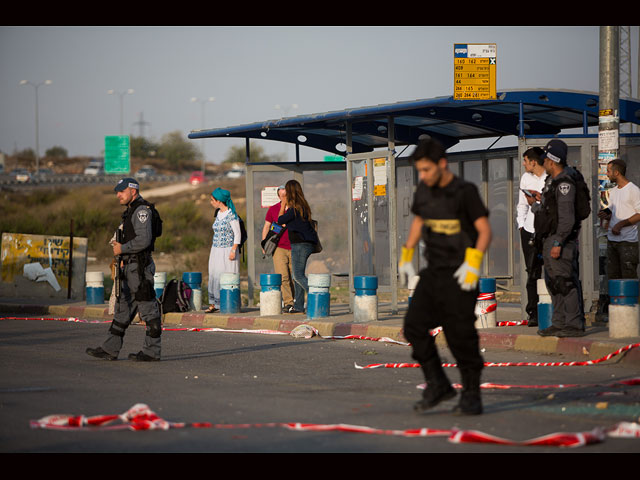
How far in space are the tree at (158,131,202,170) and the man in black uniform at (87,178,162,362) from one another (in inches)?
4475

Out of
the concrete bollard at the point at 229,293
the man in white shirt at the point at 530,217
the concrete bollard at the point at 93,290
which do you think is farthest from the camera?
the concrete bollard at the point at 93,290

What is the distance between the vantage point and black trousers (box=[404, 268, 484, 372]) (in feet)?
23.0

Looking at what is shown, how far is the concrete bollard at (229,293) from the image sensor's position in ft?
51.4

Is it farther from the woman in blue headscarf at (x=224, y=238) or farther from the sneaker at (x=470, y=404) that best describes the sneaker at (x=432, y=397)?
the woman in blue headscarf at (x=224, y=238)

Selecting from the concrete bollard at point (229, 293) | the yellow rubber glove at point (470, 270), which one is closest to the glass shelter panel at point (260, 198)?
the concrete bollard at point (229, 293)

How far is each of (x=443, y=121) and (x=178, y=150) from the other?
114385 millimetres

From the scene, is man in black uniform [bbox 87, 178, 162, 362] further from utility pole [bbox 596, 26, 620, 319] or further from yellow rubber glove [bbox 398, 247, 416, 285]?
utility pole [bbox 596, 26, 620, 319]

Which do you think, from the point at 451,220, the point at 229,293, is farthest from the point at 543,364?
the point at 229,293

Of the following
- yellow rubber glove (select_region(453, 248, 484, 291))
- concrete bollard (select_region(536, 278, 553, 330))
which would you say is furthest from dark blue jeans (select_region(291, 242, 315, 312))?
yellow rubber glove (select_region(453, 248, 484, 291))

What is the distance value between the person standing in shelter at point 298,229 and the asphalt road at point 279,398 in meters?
2.76

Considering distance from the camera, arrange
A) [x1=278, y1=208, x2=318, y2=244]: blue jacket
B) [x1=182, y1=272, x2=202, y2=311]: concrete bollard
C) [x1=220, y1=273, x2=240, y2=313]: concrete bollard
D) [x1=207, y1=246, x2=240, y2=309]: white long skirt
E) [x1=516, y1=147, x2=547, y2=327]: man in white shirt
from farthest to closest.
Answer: [x1=182, y1=272, x2=202, y2=311]: concrete bollard
[x1=207, y1=246, x2=240, y2=309]: white long skirt
[x1=220, y1=273, x2=240, y2=313]: concrete bollard
[x1=278, y1=208, x2=318, y2=244]: blue jacket
[x1=516, y1=147, x2=547, y2=327]: man in white shirt

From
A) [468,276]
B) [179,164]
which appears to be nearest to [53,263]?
[468,276]
